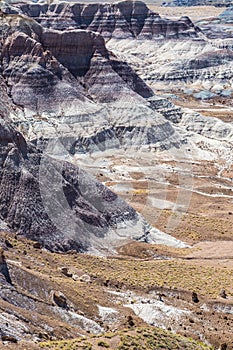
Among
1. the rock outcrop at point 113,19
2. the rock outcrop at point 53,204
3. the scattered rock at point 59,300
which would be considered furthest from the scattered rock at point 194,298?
the rock outcrop at point 113,19

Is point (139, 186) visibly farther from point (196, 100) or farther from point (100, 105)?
point (196, 100)

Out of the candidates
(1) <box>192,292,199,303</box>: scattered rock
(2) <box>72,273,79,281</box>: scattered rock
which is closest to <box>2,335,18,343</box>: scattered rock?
(2) <box>72,273,79,281</box>: scattered rock

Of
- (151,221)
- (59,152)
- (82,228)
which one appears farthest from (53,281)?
(59,152)

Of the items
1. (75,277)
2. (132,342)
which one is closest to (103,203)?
(75,277)

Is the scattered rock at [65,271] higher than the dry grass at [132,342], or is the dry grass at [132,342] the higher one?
the dry grass at [132,342]

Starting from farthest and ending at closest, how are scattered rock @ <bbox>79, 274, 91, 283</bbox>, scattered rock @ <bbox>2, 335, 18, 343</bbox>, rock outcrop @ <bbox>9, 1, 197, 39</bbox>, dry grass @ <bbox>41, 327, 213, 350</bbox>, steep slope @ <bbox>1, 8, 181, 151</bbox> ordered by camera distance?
1. rock outcrop @ <bbox>9, 1, 197, 39</bbox>
2. steep slope @ <bbox>1, 8, 181, 151</bbox>
3. scattered rock @ <bbox>79, 274, 91, 283</bbox>
4. dry grass @ <bbox>41, 327, 213, 350</bbox>
5. scattered rock @ <bbox>2, 335, 18, 343</bbox>

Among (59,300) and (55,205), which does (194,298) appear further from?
(55,205)

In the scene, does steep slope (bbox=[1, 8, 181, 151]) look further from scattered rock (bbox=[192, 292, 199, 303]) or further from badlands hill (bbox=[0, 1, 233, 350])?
scattered rock (bbox=[192, 292, 199, 303])

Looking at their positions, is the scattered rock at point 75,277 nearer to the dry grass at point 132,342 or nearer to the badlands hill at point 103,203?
the badlands hill at point 103,203
